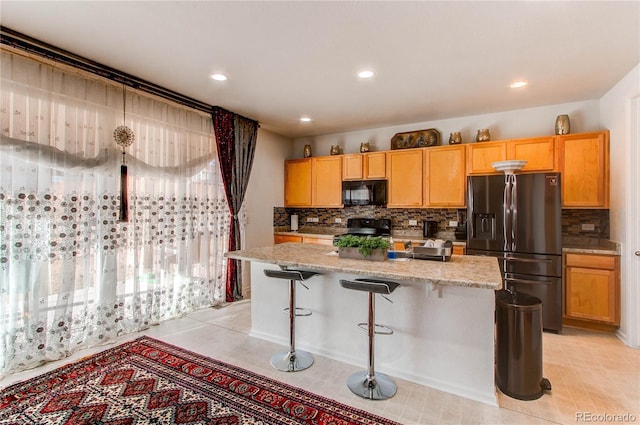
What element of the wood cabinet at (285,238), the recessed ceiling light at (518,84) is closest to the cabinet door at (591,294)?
the recessed ceiling light at (518,84)

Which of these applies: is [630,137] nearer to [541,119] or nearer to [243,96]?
[541,119]

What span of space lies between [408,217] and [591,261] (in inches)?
87.3

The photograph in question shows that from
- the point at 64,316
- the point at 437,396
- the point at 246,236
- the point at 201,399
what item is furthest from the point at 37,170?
the point at 437,396

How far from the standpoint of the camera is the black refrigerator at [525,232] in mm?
3367

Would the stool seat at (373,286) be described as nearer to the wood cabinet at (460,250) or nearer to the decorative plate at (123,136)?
the wood cabinet at (460,250)

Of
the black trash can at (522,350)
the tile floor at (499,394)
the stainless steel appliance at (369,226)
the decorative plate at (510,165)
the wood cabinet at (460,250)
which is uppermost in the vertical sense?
the decorative plate at (510,165)

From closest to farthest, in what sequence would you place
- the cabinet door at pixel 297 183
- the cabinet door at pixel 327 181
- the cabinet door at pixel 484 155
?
the cabinet door at pixel 484 155, the cabinet door at pixel 327 181, the cabinet door at pixel 297 183

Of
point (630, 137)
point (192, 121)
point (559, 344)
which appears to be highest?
point (192, 121)

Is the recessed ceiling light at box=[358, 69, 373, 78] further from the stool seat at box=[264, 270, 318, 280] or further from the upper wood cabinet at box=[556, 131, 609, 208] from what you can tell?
the upper wood cabinet at box=[556, 131, 609, 208]

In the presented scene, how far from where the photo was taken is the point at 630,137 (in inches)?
118

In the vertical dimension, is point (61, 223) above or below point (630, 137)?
below

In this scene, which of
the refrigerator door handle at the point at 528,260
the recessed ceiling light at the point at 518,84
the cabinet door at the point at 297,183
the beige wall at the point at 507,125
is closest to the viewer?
the recessed ceiling light at the point at 518,84

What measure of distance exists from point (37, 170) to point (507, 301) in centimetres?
380

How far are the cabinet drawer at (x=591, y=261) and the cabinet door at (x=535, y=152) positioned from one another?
40.9 inches
